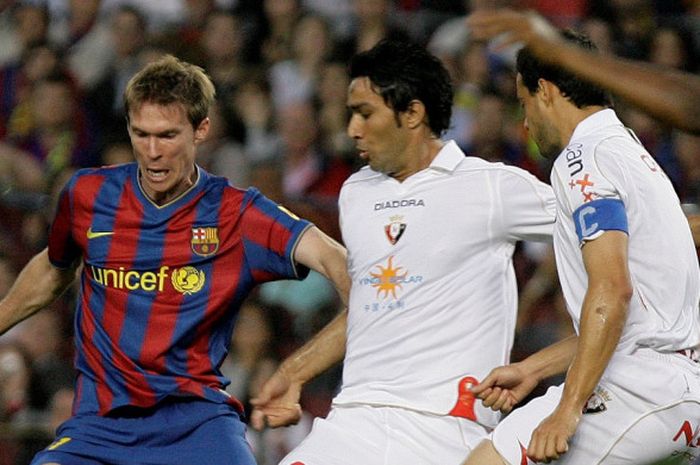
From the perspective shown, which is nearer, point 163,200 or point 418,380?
point 418,380

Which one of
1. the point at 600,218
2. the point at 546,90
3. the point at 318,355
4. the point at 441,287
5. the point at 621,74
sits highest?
the point at 621,74

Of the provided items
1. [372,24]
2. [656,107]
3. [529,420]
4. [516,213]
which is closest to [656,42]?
[372,24]

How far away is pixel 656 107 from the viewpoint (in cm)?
324

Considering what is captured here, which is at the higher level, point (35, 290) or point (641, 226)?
point (641, 226)

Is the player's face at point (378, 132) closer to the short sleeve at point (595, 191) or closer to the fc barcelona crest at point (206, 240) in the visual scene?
the fc barcelona crest at point (206, 240)

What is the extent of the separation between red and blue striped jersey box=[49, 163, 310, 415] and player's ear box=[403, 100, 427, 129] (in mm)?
553

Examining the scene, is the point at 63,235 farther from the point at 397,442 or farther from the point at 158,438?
the point at 397,442

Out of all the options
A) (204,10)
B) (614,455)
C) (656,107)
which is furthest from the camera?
(204,10)

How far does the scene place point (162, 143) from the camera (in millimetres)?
5711

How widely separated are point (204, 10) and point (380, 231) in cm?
604

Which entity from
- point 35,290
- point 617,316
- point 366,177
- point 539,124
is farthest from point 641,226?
point 35,290

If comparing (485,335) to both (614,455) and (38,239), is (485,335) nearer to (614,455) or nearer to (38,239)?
(614,455)

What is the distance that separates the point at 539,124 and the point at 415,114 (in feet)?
2.45

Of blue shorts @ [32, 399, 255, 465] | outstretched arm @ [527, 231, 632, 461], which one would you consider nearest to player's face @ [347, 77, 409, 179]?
blue shorts @ [32, 399, 255, 465]
